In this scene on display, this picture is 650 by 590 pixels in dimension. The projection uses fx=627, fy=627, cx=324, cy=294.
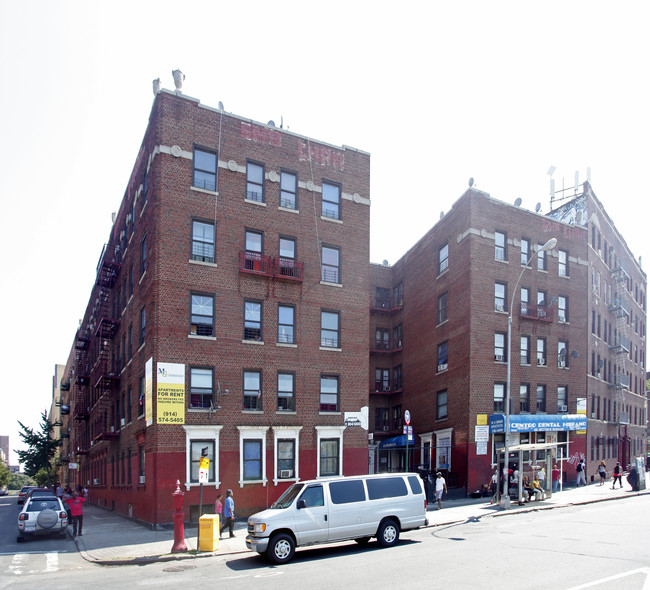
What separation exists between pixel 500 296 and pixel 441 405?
7.62m

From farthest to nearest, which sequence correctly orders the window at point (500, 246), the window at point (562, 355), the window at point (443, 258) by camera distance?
the window at point (443, 258) < the window at point (562, 355) < the window at point (500, 246)

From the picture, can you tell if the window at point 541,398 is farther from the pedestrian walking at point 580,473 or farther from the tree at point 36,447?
the tree at point 36,447

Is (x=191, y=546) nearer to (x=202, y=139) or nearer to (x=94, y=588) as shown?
(x=94, y=588)

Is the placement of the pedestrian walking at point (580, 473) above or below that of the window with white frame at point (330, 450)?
below

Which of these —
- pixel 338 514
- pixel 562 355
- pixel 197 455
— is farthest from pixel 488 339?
pixel 338 514

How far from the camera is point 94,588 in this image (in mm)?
13836

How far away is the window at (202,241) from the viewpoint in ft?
90.5

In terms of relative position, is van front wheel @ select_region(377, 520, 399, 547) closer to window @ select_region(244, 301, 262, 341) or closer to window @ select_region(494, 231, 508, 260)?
window @ select_region(244, 301, 262, 341)

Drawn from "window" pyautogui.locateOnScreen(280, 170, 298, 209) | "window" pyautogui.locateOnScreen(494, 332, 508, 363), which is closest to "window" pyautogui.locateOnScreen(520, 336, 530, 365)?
"window" pyautogui.locateOnScreen(494, 332, 508, 363)

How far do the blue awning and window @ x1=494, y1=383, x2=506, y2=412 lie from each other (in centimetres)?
670

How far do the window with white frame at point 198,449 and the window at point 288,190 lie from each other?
1092 cm

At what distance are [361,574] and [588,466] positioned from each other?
3181 cm

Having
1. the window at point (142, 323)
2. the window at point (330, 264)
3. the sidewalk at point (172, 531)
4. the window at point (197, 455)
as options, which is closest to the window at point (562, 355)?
the sidewalk at point (172, 531)

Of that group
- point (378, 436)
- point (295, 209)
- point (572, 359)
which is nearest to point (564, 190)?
point (572, 359)
